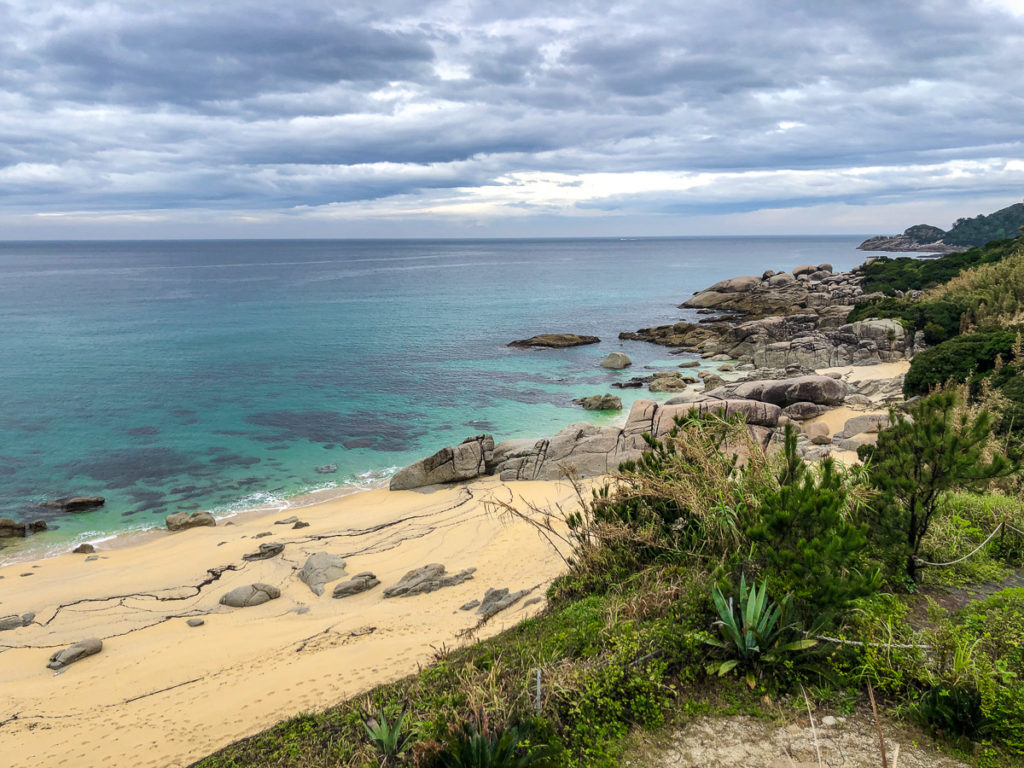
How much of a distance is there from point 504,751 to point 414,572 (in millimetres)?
9850

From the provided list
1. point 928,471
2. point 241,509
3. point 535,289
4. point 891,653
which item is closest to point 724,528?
point 891,653

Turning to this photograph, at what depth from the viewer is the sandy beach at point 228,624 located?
8.65 metres

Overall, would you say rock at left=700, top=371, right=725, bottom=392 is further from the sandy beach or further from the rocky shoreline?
the sandy beach

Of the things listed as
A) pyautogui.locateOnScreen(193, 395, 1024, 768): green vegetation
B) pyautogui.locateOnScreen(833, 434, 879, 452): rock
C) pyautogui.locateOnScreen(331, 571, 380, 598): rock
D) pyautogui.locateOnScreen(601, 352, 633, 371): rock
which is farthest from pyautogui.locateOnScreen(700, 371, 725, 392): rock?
pyautogui.locateOnScreen(193, 395, 1024, 768): green vegetation

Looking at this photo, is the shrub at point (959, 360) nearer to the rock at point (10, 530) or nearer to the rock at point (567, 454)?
the rock at point (567, 454)

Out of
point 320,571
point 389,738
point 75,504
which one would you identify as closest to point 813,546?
point 389,738

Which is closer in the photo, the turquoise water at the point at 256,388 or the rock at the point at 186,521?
the rock at the point at 186,521

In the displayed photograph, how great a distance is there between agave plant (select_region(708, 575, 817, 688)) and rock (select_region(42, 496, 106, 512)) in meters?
23.1

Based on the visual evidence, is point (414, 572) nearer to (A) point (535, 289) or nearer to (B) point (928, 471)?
(B) point (928, 471)

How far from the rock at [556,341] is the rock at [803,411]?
25941 mm

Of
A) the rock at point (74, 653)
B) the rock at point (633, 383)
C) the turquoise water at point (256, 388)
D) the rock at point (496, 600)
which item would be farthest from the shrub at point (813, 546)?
the rock at point (633, 383)

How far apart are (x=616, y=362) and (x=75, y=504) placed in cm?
3112

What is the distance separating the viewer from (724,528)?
25.6 ft

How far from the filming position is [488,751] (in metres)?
5.01
